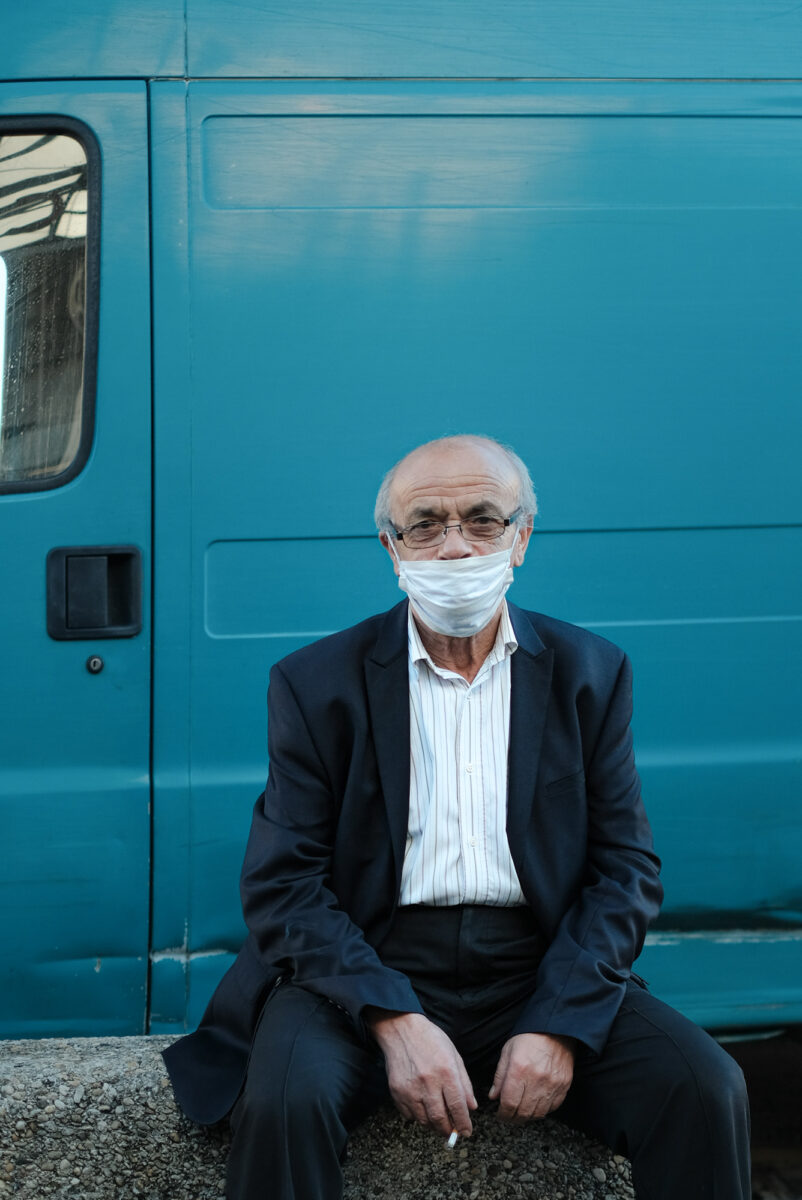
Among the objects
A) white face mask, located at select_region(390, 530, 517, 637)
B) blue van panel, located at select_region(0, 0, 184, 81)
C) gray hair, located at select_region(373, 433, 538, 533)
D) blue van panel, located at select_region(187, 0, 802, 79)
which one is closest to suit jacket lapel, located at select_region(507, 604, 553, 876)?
white face mask, located at select_region(390, 530, 517, 637)

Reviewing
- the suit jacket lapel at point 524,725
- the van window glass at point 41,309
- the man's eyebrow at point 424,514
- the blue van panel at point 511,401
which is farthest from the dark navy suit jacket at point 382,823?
the van window glass at point 41,309

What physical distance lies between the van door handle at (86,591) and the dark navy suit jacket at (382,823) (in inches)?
25.7

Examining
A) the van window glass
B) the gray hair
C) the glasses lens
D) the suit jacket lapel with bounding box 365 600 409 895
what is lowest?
the suit jacket lapel with bounding box 365 600 409 895

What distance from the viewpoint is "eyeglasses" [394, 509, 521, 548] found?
204cm

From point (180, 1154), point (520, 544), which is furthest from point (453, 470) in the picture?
point (180, 1154)

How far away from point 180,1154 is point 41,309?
179 centimetres

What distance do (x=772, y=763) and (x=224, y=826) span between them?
128 cm

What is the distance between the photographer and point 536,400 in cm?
259

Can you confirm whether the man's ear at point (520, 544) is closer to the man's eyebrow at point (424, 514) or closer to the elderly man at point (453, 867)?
the elderly man at point (453, 867)

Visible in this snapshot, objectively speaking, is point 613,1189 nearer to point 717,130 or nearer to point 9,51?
point 717,130

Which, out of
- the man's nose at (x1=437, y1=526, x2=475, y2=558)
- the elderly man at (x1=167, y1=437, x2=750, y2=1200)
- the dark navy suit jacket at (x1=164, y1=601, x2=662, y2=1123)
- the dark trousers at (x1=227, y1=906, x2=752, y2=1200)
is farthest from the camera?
the man's nose at (x1=437, y1=526, x2=475, y2=558)

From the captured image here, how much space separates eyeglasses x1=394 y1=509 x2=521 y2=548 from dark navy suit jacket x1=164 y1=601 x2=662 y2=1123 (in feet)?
0.61

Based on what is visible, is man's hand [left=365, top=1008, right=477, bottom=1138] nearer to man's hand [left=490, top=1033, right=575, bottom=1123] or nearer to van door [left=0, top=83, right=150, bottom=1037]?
man's hand [left=490, top=1033, right=575, bottom=1123]

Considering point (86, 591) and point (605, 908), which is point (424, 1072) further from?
point (86, 591)
